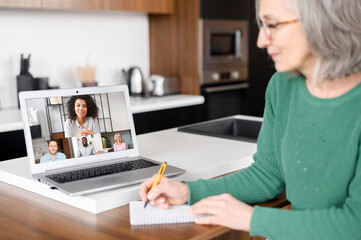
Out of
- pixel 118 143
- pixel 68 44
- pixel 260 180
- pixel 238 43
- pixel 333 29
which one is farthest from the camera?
pixel 238 43

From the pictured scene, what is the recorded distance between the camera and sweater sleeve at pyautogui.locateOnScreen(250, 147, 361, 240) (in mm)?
1007

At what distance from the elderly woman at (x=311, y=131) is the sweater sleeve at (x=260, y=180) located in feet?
0.08

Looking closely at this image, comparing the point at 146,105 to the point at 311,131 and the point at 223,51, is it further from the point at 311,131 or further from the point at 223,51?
the point at 311,131

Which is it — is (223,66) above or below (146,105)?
above

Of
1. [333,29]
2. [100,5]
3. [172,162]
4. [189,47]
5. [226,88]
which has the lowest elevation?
[226,88]

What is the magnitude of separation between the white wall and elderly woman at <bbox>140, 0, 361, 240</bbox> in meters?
2.40

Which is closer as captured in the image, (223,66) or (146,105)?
(146,105)

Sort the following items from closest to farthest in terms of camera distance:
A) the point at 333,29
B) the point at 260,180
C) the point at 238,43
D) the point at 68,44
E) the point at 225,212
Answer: the point at 333,29 → the point at 225,212 → the point at 260,180 → the point at 68,44 → the point at 238,43

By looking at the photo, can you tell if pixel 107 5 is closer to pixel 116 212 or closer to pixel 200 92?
pixel 200 92

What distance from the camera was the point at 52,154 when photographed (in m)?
1.39

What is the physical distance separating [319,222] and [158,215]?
1.22 feet

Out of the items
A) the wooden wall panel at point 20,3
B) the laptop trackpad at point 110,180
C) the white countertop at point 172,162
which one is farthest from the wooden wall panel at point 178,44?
the laptop trackpad at point 110,180

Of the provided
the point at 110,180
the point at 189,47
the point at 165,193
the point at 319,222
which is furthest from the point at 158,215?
the point at 189,47

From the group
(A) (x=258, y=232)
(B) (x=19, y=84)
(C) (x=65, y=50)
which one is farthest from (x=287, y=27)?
(C) (x=65, y=50)
